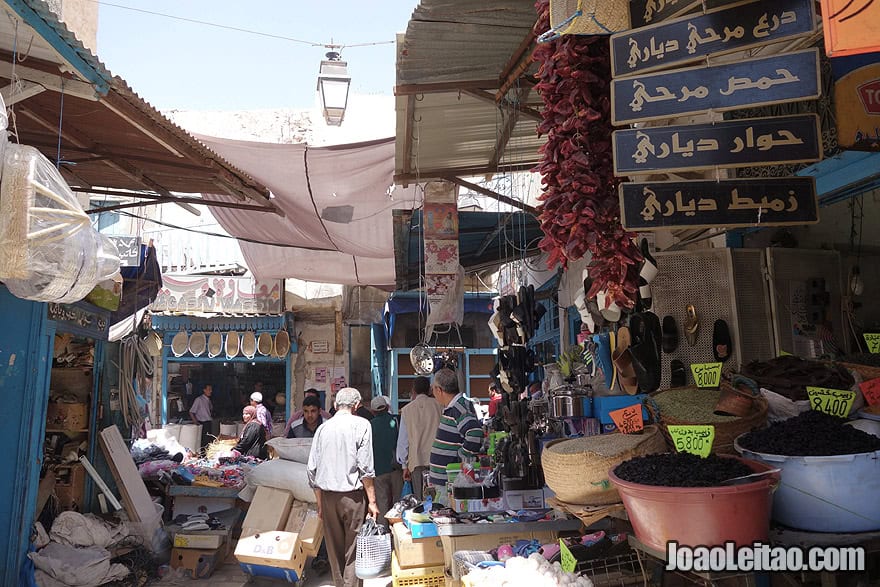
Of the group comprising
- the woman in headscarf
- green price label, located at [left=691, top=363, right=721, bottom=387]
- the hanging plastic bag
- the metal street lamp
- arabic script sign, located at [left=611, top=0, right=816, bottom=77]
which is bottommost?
the hanging plastic bag

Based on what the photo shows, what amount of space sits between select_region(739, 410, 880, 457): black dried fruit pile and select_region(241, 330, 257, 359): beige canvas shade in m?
11.3

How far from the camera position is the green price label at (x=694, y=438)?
2270mm

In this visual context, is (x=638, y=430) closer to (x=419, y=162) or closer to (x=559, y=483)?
(x=559, y=483)

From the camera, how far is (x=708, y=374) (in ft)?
10.5

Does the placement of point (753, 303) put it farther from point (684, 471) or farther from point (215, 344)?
point (215, 344)

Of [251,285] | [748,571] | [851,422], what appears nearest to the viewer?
[748,571]

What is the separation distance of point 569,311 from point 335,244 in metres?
3.05

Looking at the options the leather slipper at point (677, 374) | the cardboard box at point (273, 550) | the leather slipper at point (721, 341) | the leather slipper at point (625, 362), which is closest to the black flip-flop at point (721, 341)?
the leather slipper at point (721, 341)

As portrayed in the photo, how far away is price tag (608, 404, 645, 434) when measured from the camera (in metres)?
2.87

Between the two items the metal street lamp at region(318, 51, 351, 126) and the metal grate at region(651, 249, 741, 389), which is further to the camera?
the metal street lamp at region(318, 51, 351, 126)

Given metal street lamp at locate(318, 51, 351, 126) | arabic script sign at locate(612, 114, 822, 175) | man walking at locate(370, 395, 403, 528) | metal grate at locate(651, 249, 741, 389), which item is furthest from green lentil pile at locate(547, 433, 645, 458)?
metal street lamp at locate(318, 51, 351, 126)

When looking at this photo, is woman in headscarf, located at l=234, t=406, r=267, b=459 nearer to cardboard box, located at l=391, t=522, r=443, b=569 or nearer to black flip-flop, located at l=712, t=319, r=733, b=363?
cardboard box, located at l=391, t=522, r=443, b=569

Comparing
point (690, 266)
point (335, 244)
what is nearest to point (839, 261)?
point (690, 266)

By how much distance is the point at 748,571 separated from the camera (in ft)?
6.50
